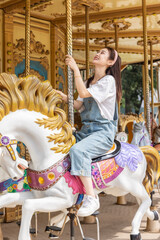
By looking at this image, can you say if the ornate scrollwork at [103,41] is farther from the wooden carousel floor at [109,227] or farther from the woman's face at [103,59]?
the woman's face at [103,59]

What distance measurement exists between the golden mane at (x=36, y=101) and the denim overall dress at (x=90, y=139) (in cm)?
11

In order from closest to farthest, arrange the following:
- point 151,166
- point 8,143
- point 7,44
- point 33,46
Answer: point 8,143
point 151,166
point 7,44
point 33,46

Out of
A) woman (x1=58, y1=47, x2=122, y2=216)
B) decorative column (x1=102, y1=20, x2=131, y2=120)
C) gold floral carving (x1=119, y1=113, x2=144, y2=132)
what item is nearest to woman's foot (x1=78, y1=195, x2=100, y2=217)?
woman (x1=58, y1=47, x2=122, y2=216)

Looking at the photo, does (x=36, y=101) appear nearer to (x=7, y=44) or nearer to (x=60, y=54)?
(x=7, y=44)

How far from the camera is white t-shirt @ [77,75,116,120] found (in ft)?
9.53

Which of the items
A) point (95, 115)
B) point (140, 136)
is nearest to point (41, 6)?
point (140, 136)

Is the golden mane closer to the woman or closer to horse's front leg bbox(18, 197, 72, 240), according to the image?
the woman

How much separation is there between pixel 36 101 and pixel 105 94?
0.63 m

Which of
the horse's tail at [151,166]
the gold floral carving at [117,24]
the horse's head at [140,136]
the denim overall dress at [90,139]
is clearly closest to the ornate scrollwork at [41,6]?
the gold floral carving at [117,24]

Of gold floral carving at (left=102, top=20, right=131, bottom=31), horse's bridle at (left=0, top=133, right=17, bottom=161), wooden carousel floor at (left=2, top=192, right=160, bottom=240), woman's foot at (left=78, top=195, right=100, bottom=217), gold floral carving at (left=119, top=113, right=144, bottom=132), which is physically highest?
gold floral carving at (left=102, top=20, right=131, bottom=31)

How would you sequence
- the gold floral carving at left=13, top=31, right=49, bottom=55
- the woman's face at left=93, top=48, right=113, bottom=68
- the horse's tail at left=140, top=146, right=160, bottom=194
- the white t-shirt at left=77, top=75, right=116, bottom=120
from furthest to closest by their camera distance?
1. the gold floral carving at left=13, top=31, right=49, bottom=55
2. the horse's tail at left=140, top=146, right=160, bottom=194
3. the woman's face at left=93, top=48, right=113, bottom=68
4. the white t-shirt at left=77, top=75, right=116, bottom=120

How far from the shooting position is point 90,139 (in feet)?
9.33

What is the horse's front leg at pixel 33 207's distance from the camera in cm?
248

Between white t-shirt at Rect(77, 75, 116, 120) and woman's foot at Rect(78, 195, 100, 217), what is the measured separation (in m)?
0.72
